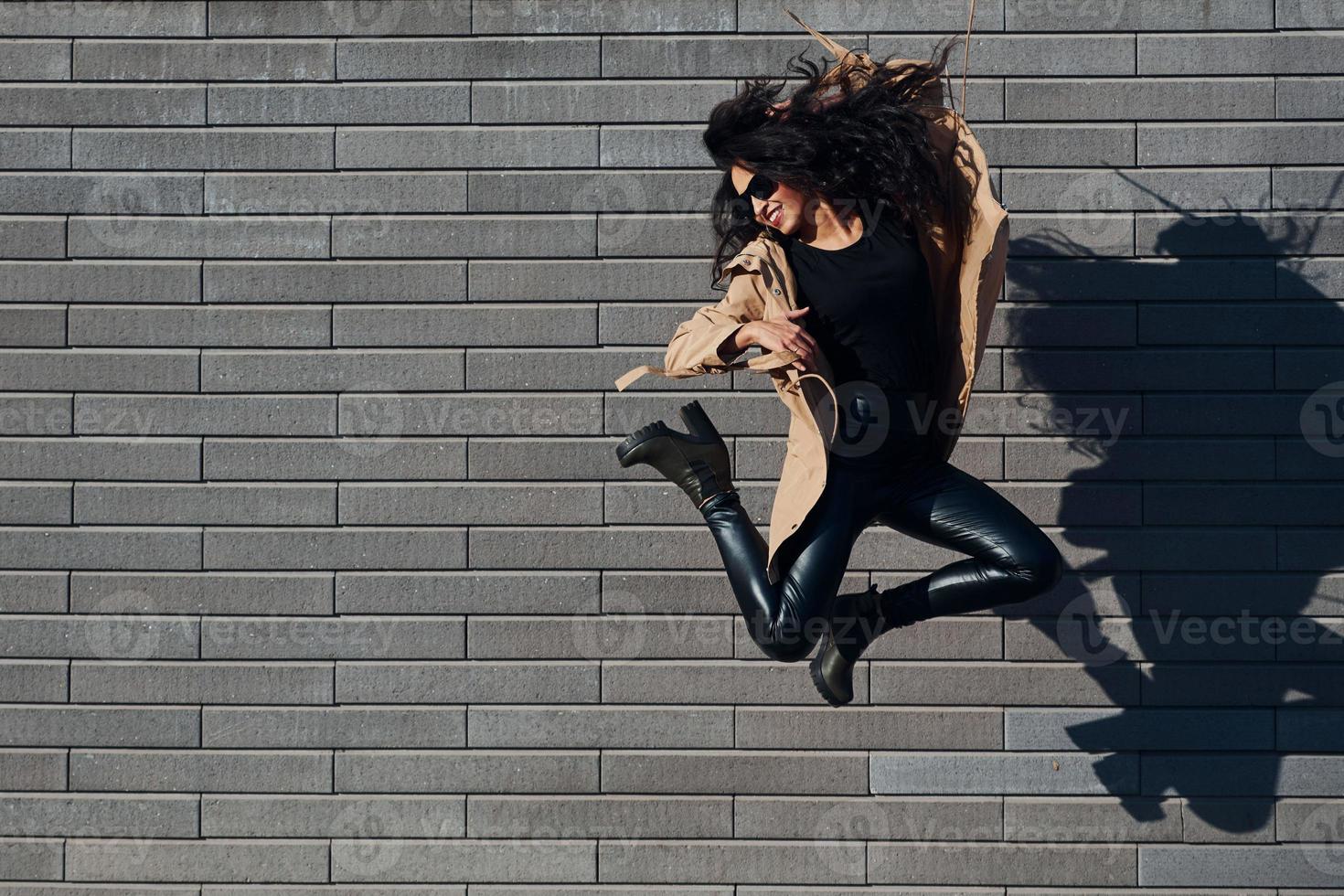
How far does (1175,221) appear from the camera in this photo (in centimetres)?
405

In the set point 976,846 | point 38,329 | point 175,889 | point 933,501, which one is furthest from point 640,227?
point 175,889

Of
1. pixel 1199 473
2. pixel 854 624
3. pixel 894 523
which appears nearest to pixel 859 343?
pixel 894 523

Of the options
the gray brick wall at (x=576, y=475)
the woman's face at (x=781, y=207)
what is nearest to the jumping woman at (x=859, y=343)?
the woman's face at (x=781, y=207)

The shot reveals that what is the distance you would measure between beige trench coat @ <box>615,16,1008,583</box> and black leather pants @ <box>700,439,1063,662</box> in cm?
8

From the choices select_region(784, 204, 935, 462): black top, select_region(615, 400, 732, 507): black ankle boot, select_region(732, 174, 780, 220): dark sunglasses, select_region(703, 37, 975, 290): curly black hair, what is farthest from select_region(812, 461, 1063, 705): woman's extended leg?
select_region(732, 174, 780, 220): dark sunglasses

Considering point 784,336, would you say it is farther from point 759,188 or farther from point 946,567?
point 946,567

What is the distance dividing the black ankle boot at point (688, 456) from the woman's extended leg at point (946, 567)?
49 centimetres

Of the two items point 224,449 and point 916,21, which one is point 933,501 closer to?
point 916,21

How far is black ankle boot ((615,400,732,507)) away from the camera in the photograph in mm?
3564

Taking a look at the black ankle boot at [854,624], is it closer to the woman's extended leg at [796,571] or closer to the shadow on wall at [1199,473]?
the woman's extended leg at [796,571]

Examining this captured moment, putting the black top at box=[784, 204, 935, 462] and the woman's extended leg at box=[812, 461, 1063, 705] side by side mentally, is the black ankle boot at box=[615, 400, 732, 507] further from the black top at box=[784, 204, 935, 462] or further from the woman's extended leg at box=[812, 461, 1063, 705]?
the woman's extended leg at box=[812, 461, 1063, 705]

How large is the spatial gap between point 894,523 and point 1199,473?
4.09ft

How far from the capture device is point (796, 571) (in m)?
3.45

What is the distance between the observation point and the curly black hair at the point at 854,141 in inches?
133
